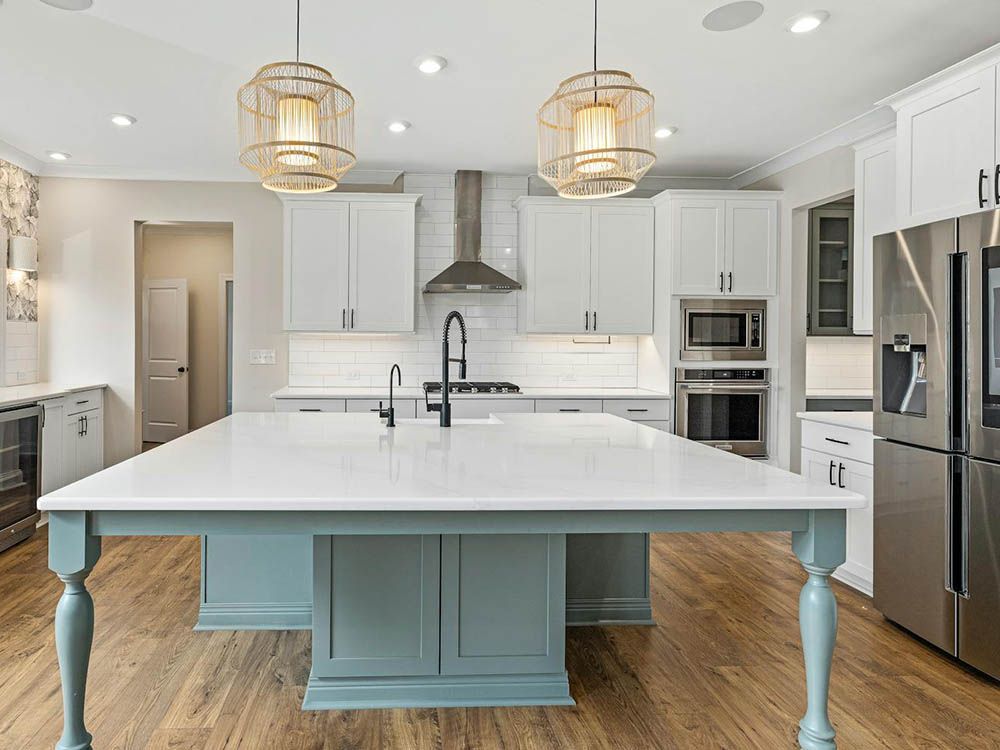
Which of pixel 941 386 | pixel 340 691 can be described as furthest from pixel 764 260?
pixel 340 691

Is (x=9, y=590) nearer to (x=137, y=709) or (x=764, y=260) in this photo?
(x=137, y=709)

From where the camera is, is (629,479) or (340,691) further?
(340,691)

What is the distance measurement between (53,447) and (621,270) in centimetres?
409

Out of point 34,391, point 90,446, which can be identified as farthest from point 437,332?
point 34,391

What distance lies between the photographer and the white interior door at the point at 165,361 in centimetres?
852

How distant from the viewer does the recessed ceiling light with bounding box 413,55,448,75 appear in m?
3.46

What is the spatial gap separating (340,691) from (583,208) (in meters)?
3.95

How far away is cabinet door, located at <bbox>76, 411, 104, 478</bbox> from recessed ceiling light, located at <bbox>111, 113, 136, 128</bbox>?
210cm

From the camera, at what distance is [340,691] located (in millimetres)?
2463

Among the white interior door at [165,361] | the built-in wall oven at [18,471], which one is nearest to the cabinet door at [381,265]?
the built-in wall oven at [18,471]

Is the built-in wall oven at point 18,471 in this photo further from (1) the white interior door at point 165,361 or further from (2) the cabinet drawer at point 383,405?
(1) the white interior door at point 165,361

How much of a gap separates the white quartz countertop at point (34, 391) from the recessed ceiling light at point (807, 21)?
4445mm

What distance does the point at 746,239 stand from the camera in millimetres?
5316

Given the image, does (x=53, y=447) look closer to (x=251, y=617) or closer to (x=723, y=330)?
(x=251, y=617)
